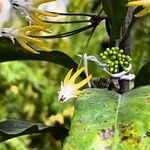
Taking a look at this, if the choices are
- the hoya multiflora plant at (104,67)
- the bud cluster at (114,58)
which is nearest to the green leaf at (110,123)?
the hoya multiflora plant at (104,67)

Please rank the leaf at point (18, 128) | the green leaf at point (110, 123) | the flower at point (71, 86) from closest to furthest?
the green leaf at point (110, 123), the flower at point (71, 86), the leaf at point (18, 128)

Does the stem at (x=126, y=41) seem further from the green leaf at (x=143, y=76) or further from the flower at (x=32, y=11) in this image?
the flower at (x=32, y=11)

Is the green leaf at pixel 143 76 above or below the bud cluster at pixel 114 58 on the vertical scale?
below

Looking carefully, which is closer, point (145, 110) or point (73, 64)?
point (145, 110)

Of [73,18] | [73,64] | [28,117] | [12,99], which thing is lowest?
[28,117]

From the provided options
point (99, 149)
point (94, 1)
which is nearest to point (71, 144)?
point (99, 149)

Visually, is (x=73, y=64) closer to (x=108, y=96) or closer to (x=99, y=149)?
(x=108, y=96)
